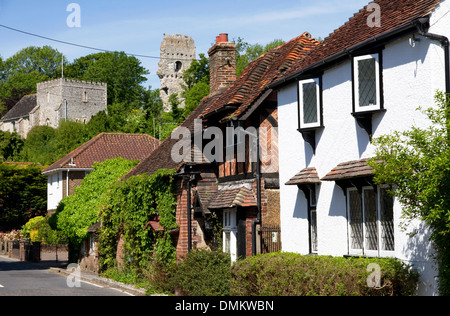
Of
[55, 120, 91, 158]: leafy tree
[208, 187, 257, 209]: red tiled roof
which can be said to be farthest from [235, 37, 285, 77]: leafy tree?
[208, 187, 257, 209]: red tiled roof

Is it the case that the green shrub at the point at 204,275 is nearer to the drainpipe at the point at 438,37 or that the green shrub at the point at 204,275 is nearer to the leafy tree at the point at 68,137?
the drainpipe at the point at 438,37

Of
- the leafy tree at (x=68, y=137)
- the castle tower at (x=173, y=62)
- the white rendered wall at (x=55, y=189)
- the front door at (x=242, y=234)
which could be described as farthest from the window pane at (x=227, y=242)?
the castle tower at (x=173, y=62)

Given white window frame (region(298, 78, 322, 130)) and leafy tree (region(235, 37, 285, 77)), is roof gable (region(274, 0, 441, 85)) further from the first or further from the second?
leafy tree (region(235, 37, 285, 77))

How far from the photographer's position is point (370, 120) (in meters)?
15.2

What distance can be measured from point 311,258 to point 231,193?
6935 millimetres

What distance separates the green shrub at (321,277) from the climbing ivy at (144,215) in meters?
8.52

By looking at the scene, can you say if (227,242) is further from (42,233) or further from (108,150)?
(42,233)

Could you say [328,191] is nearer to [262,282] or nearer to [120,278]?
[262,282]

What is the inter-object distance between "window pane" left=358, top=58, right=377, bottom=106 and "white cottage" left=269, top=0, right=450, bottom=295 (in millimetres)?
22

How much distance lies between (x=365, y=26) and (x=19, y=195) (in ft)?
172

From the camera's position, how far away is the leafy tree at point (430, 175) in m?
10.8

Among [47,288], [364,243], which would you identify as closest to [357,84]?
[364,243]

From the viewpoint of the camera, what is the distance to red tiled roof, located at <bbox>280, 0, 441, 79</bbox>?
46.5 feet

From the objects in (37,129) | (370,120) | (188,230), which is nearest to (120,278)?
(188,230)
